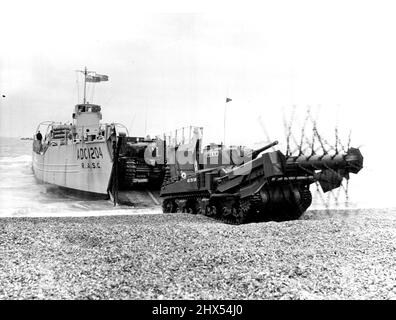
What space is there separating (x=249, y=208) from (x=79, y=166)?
1169 centimetres

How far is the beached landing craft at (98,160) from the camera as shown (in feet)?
57.7

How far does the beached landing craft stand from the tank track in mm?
5867

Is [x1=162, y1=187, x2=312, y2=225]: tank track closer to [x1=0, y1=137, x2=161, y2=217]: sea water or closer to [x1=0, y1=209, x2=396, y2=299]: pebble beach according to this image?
[x1=0, y1=209, x2=396, y2=299]: pebble beach

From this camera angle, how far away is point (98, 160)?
18.5m

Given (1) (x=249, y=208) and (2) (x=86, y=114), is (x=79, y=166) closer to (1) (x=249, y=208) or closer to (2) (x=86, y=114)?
(2) (x=86, y=114)

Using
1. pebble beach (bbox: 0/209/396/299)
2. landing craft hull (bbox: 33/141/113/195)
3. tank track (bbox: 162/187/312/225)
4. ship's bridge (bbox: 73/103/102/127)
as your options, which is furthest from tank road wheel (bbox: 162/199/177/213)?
ship's bridge (bbox: 73/103/102/127)

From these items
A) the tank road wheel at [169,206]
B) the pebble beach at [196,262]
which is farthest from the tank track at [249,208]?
the pebble beach at [196,262]

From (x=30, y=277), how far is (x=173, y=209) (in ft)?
27.4

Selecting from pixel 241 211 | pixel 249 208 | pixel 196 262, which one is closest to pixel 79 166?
pixel 241 211

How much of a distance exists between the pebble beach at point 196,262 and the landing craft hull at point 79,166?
10.3 m

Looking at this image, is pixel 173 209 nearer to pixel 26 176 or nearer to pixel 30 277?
pixel 30 277

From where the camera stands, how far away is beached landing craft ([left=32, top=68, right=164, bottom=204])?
17.6 meters

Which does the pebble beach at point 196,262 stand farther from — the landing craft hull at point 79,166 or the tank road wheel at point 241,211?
the landing craft hull at point 79,166

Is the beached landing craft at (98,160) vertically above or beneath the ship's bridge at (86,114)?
beneath
